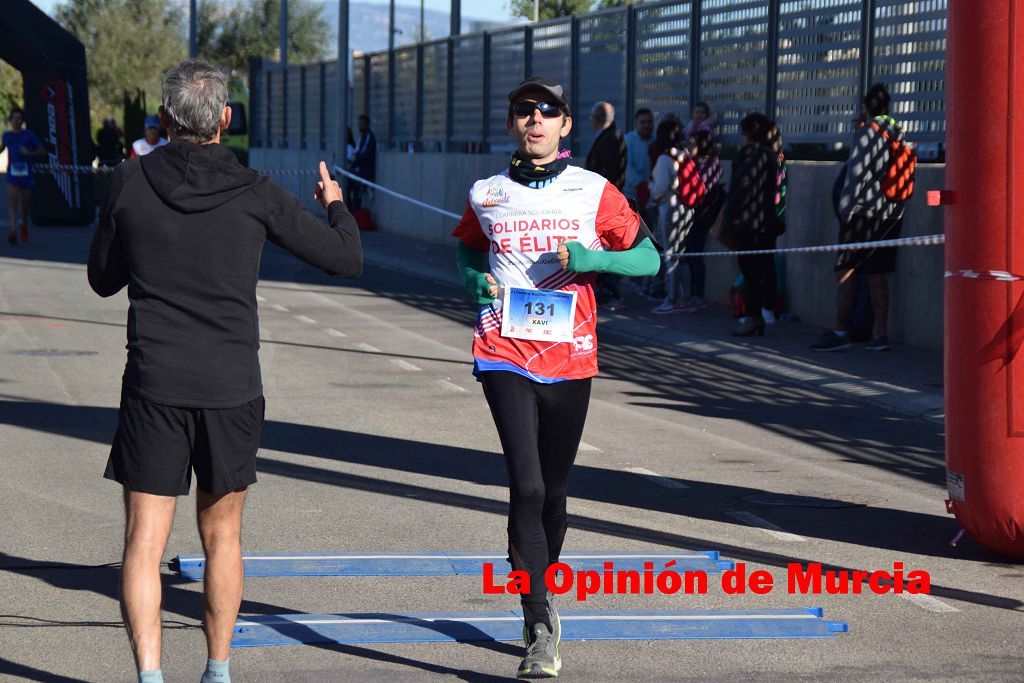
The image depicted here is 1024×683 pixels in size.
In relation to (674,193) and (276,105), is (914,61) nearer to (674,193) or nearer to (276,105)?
(674,193)

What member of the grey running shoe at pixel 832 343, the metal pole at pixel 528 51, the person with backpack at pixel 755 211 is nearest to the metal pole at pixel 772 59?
the person with backpack at pixel 755 211

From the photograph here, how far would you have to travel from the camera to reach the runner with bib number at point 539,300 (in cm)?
514

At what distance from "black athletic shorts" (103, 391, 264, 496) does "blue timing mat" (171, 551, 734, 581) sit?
1.80 meters

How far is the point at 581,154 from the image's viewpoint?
22578mm

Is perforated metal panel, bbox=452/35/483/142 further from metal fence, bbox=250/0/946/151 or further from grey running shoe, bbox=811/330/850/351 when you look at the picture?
grey running shoe, bbox=811/330/850/351

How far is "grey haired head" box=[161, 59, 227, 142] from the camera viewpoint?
14.2ft

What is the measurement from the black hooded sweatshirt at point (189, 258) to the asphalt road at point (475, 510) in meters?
1.11

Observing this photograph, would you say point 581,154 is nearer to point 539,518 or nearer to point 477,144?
point 477,144

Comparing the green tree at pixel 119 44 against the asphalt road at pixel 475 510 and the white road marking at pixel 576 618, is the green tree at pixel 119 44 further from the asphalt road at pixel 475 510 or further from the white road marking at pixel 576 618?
the white road marking at pixel 576 618

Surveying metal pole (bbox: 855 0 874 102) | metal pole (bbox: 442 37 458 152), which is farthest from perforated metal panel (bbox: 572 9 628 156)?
metal pole (bbox: 442 37 458 152)

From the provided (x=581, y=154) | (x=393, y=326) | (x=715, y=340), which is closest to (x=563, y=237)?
(x=715, y=340)

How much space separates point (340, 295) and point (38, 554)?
1268 cm

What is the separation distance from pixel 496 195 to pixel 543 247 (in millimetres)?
238

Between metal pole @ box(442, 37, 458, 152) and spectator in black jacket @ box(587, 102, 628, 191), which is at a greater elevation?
metal pole @ box(442, 37, 458, 152)
